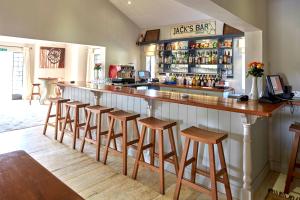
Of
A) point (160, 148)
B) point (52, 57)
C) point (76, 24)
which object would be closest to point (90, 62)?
point (76, 24)

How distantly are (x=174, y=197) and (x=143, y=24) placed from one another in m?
6.43

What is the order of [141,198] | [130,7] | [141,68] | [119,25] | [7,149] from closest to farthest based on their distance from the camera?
[141,198] < [7,149] < [130,7] < [119,25] < [141,68]

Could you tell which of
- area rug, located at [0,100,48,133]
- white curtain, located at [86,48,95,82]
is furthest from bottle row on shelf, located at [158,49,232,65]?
area rug, located at [0,100,48,133]

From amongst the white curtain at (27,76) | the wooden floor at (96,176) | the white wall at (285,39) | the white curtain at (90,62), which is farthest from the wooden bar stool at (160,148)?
the white curtain at (27,76)

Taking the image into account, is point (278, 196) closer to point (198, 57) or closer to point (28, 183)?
point (28, 183)

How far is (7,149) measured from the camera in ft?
11.9

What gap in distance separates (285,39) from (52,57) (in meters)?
9.12

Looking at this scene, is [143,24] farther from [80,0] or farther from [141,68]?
[80,0]

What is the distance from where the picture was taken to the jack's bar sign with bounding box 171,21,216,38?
5895 mm

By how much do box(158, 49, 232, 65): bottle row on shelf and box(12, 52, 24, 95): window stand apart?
609 cm

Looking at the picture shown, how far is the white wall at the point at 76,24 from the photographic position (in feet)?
16.6

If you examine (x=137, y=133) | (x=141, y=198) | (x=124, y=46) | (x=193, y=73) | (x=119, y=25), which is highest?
(x=119, y=25)

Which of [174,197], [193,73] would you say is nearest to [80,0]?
[193,73]

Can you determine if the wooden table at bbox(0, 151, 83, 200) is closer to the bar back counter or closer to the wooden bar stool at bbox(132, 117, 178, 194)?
the wooden bar stool at bbox(132, 117, 178, 194)
